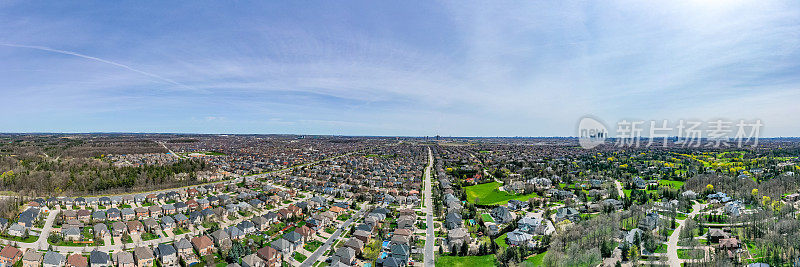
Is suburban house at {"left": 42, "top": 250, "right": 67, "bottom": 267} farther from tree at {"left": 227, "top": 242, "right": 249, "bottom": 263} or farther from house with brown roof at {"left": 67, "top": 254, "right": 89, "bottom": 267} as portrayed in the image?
tree at {"left": 227, "top": 242, "right": 249, "bottom": 263}

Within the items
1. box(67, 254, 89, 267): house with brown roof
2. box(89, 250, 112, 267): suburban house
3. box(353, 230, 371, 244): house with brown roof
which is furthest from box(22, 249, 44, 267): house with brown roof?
box(353, 230, 371, 244): house with brown roof

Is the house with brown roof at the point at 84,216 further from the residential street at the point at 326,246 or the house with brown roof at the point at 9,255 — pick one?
the residential street at the point at 326,246

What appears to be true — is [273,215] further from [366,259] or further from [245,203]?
[366,259]

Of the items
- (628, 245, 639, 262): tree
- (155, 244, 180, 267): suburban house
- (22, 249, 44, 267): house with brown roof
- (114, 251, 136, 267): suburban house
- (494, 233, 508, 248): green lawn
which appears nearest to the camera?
(22, 249, 44, 267): house with brown roof

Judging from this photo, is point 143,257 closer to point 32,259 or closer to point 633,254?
point 32,259

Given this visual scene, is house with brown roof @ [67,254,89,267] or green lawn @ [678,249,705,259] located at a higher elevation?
green lawn @ [678,249,705,259]

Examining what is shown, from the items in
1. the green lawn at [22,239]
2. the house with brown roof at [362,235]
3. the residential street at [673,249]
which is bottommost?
the green lawn at [22,239]

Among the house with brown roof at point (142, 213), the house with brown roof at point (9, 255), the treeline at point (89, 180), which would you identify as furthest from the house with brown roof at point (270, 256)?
the treeline at point (89, 180)
